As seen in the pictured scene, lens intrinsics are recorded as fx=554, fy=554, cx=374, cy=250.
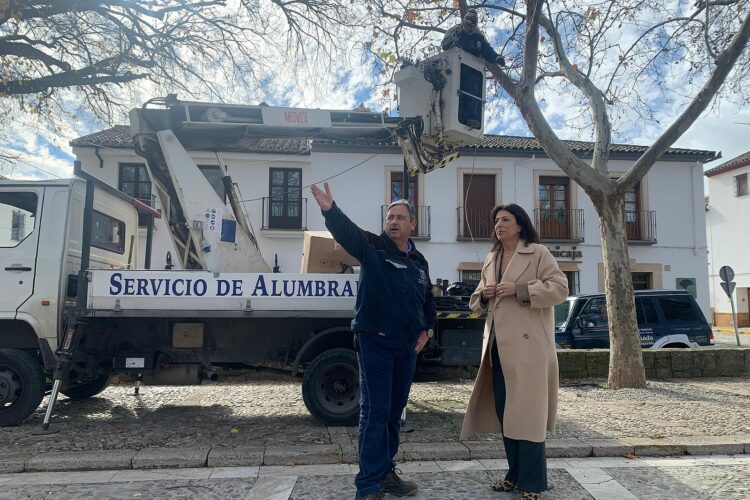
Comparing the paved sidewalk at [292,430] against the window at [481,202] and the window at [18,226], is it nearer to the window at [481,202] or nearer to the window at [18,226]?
the window at [18,226]

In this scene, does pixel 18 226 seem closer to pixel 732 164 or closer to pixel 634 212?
pixel 634 212

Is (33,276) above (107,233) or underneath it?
underneath

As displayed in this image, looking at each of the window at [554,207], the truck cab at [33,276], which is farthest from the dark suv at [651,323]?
the window at [554,207]

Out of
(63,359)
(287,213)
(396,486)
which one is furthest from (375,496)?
(287,213)

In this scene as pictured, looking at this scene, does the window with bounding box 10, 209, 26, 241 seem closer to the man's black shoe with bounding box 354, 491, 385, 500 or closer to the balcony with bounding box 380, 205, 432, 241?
the man's black shoe with bounding box 354, 491, 385, 500

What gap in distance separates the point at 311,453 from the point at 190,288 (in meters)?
1.95

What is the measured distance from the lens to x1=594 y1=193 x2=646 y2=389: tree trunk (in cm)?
761

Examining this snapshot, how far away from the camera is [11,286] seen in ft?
17.6

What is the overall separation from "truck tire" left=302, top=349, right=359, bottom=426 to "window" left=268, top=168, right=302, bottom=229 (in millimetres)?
12440

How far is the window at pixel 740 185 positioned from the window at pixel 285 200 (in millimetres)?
23224

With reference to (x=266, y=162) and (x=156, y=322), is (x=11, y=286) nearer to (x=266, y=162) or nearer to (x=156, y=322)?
(x=156, y=322)

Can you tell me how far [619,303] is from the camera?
25.4 feet

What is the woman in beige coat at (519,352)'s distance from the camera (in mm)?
3398

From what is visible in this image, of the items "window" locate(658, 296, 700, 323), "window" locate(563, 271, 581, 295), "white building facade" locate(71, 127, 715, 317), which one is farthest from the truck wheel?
"window" locate(563, 271, 581, 295)
